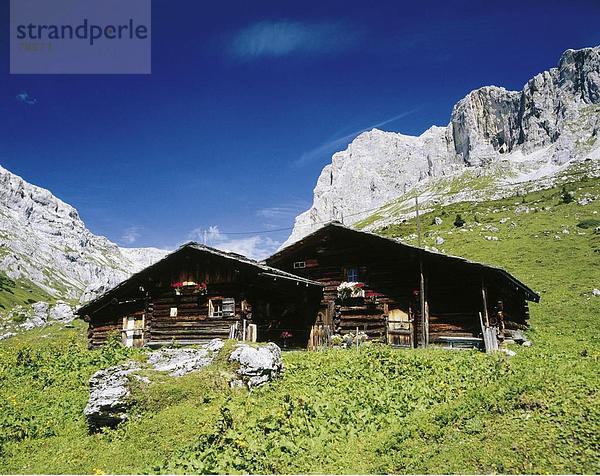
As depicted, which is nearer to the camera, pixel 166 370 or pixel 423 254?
pixel 166 370

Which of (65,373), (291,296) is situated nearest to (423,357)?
(291,296)

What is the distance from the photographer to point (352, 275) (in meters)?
28.1

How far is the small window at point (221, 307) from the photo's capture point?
84.4 feet

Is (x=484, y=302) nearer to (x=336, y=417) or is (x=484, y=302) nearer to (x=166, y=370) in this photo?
(x=336, y=417)

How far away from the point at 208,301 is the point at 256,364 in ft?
38.5

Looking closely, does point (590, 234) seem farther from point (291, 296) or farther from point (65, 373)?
point (65, 373)

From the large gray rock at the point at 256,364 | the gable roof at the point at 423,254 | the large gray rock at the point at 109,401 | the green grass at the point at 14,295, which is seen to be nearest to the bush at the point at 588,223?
the gable roof at the point at 423,254

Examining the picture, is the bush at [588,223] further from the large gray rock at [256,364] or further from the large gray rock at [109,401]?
the large gray rock at [109,401]

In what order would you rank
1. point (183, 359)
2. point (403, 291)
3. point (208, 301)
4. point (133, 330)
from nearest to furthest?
point (183, 359) < point (403, 291) < point (208, 301) < point (133, 330)

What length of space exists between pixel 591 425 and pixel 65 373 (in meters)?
20.0

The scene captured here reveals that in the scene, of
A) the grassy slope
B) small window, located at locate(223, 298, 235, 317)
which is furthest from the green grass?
the grassy slope

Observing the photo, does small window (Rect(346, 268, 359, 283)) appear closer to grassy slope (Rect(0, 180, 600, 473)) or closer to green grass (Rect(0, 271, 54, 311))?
grassy slope (Rect(0, 180, 600, 473))

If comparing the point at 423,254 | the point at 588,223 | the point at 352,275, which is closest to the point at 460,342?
the point at 423,254

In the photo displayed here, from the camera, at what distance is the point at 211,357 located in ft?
53.5
